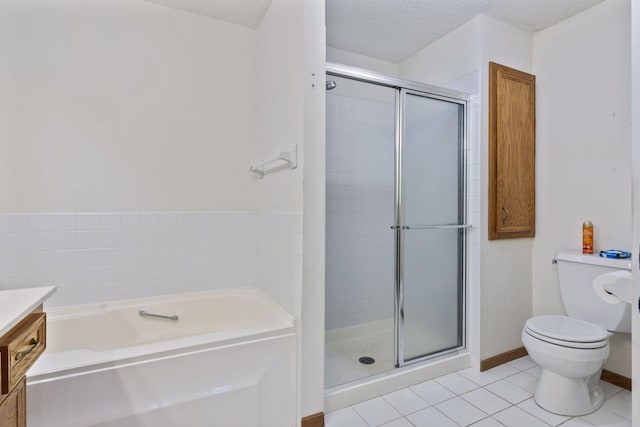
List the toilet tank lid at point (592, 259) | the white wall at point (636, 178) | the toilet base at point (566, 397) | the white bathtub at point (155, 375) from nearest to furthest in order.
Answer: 1. the white wall at point (636, 178)
2. the white bathtub at point (155, 375)
3. the toilet base at point (566, 397)
4. the toilet tank lid at point (592, 259)

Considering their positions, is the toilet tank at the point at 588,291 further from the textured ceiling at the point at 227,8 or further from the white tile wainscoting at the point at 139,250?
the textured ceiling at the point at 227,8

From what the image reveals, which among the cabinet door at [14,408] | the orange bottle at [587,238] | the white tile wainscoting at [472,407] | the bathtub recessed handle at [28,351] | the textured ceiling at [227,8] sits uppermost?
the textured ceiling at [227,8]

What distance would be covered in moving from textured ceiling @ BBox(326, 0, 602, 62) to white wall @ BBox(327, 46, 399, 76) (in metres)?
0.08

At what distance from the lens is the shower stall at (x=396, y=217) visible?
2100 mm

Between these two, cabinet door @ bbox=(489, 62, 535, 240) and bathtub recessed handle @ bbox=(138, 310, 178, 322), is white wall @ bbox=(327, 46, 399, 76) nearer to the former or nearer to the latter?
cabinet door @ bbox=(489, 62, 535, 240)

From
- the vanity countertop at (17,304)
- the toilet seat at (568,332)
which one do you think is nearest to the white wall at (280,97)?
the vanity countertop at (17,304)

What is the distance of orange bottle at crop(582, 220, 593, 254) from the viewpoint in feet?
6.54

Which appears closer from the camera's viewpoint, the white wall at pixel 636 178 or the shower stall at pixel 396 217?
the white wall at pixel 636 178

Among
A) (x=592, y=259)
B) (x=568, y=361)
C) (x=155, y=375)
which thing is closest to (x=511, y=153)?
(x=592, y=259)

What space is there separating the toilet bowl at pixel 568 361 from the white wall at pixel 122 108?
1873 millimetres

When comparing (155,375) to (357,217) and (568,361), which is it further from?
(568,361)

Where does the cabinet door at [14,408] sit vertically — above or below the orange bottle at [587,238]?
below

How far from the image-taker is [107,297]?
6.26 feet

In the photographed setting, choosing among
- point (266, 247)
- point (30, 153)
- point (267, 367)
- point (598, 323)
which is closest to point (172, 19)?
point (30, 153)
